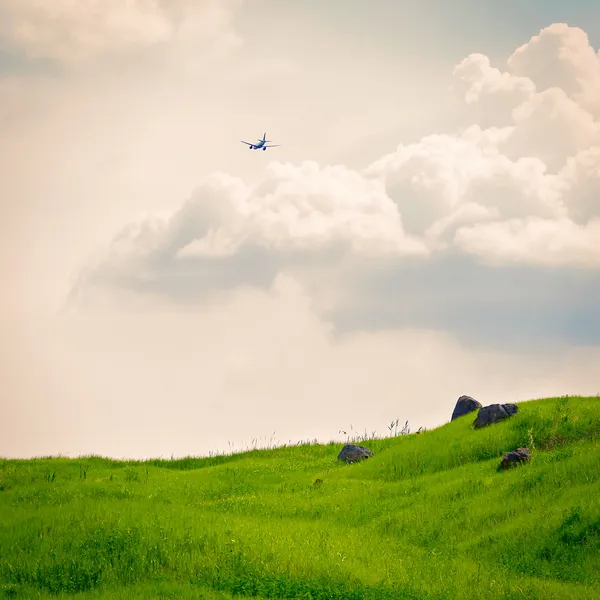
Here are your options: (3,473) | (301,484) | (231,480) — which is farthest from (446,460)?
(3,473)

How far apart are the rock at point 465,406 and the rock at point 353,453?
239 inches

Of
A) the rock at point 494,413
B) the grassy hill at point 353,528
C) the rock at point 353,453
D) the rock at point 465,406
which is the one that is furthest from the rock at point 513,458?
the rock at point 465,406

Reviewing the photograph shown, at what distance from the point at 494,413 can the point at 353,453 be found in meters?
8.95

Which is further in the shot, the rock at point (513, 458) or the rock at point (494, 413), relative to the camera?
the rock at point (494, 413)

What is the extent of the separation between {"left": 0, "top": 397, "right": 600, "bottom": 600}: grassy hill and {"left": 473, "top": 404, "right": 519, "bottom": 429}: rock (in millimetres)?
988

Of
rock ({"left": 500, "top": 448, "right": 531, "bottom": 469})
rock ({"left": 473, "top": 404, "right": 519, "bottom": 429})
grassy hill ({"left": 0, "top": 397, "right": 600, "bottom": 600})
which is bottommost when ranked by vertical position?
grassy hill ({"left": 0, "top": 397, "right": 600, "bottom": 600})

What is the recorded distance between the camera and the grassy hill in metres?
18.7

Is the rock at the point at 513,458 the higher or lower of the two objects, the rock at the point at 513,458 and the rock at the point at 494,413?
the lower

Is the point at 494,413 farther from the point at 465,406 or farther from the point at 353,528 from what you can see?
the point at 353,528

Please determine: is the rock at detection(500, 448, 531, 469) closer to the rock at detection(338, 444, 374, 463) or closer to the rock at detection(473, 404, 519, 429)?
the rock at detection(473, 404, 519, 429)

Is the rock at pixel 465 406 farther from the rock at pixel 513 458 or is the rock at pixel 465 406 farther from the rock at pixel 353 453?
the rock at pixel 513 458

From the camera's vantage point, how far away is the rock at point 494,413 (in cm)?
3828

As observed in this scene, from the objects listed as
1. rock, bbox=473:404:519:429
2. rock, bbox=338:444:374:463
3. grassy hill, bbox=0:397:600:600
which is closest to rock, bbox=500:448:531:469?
grassy hill, bbox=0:397:600:600

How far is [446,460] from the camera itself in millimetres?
35938
